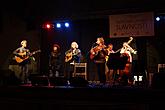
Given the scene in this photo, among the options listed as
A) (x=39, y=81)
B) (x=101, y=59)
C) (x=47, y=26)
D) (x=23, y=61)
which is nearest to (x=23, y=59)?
(x=23, y=61)

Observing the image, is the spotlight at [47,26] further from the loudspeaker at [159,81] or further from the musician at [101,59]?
the loudspeaker at [159,81]

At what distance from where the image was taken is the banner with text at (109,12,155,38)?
416 inches

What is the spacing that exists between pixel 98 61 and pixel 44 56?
350cm

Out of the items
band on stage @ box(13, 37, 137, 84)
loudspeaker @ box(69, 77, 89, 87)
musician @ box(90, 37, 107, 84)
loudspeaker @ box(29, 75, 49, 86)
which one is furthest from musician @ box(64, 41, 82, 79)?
loudspeaker @ box(69, 77, 89, 87)

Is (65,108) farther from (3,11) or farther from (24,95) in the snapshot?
(3,11)

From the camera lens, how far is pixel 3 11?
500 inches

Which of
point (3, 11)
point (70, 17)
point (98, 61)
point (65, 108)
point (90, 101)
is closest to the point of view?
point (65, 108)

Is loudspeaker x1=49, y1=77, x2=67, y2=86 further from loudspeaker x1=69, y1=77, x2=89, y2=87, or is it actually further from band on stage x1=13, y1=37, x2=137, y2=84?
band on stage x1=13, y1=37, x2=137, y2=84

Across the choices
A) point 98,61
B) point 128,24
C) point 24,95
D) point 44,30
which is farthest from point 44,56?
point 24,95

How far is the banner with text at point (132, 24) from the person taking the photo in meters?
10.6

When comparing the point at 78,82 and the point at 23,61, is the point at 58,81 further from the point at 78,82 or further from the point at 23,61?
the point at 23,61

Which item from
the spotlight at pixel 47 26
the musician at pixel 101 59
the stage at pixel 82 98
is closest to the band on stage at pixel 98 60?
the musician at pixel 101 59

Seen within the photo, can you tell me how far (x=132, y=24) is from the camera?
1080cm

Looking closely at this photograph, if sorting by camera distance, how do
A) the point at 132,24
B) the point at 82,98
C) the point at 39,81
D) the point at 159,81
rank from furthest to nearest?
the point at 132,24, the point at 39,81, the point at 159,81, the point at 82,98
